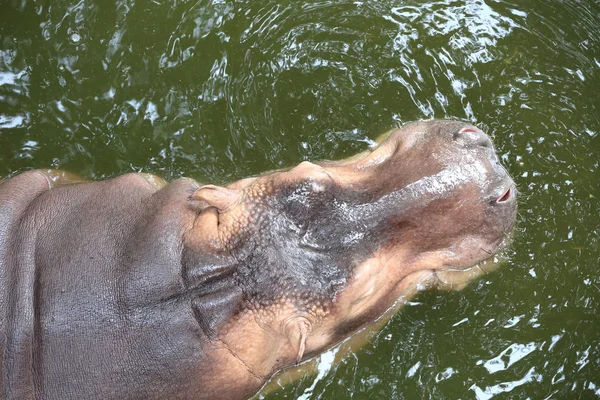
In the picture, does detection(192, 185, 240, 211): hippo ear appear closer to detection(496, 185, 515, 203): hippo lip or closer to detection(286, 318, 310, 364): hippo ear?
detection(286, 318, 310, 364): hippo ear

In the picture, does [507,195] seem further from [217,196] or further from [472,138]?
[217,196]

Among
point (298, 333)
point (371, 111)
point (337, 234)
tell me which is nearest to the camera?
point (298, 333)

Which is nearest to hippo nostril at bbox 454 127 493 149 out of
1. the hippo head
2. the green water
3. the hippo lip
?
the hippo head

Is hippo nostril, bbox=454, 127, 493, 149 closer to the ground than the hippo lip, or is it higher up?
higher up

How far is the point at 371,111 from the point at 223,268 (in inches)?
80.7

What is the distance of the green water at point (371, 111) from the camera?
4.63 m

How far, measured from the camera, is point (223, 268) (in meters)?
3.27

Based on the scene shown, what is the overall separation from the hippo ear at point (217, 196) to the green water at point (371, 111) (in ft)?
4.41

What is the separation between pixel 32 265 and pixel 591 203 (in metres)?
3.84

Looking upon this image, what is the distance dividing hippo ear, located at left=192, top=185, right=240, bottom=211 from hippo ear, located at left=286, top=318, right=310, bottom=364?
69cm

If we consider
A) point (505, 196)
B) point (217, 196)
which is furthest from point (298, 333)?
point (505, 196)

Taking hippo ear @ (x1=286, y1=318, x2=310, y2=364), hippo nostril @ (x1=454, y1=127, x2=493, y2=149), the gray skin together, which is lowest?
hippo ear @ (x1=286, y1=318, x2=310, y2=364)

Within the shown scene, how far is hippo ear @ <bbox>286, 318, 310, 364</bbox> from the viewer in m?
3.17

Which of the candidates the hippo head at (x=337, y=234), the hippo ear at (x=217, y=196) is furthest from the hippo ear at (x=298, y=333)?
the hippo ear at (x=217, y=196)
